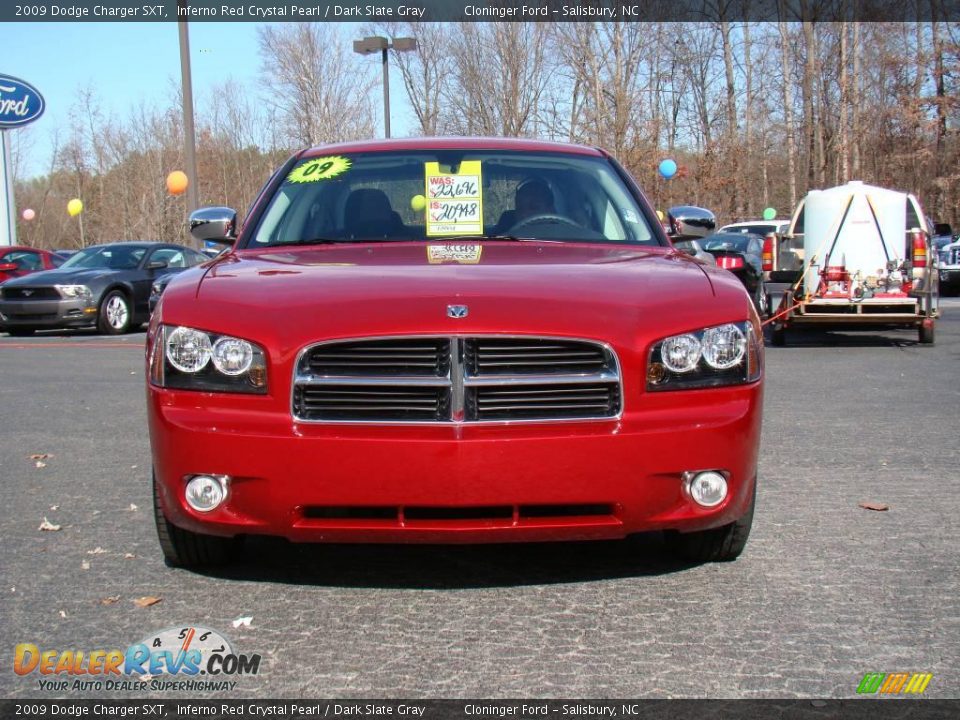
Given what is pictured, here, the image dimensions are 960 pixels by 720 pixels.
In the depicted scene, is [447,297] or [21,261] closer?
[447,297]

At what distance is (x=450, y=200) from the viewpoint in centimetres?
491

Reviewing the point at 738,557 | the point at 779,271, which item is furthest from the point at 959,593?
the point at 779,271

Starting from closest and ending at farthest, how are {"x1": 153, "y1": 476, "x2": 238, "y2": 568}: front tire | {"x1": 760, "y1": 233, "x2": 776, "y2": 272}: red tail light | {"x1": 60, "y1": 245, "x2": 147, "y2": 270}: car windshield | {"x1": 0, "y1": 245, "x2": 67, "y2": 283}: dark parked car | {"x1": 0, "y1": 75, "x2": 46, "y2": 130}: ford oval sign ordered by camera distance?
{"x1": 153, "y1": 476, "x2": 238, "y2": 568}: front tire
{"x1": 760, "y1": 233, "x2": 776, "y2": 272}: red tail light
{"x1": 60, "y1": 245, "x2": 147, "y2": 270}: car windshield
{"x1": 0, "y1": 245, "x2": 67, "y2": 283}: dark parked car
{"x1": 0, "y1": 75, "x2": 46, "y2": 130}: ford oval sign

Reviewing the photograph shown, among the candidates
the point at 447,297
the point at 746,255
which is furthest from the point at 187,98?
the point at 447,297

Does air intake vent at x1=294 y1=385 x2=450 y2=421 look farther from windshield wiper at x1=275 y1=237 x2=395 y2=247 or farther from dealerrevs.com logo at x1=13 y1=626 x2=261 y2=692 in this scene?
windshield wiper at x1=275 y1=237 x2=395 y2=247

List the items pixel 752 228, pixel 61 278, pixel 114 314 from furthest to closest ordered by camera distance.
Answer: pixel 752 228 < pixel 114 314 < pixel 61 278

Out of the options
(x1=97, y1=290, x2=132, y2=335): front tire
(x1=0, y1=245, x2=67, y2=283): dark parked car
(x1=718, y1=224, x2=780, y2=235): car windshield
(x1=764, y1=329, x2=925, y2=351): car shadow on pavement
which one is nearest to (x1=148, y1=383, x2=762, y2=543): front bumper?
(x1=764, y1=329, x2=925, y2=351): car shadow on pavement

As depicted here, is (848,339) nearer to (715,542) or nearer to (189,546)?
(715,542)

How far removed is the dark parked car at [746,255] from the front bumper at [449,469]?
948 cm

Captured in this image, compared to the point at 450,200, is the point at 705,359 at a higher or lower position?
lower

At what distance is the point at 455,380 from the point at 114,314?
48.7 ft

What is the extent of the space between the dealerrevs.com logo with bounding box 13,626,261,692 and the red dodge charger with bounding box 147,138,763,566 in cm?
42

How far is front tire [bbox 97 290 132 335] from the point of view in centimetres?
1706

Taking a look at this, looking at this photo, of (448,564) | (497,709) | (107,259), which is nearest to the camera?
(497,709)
